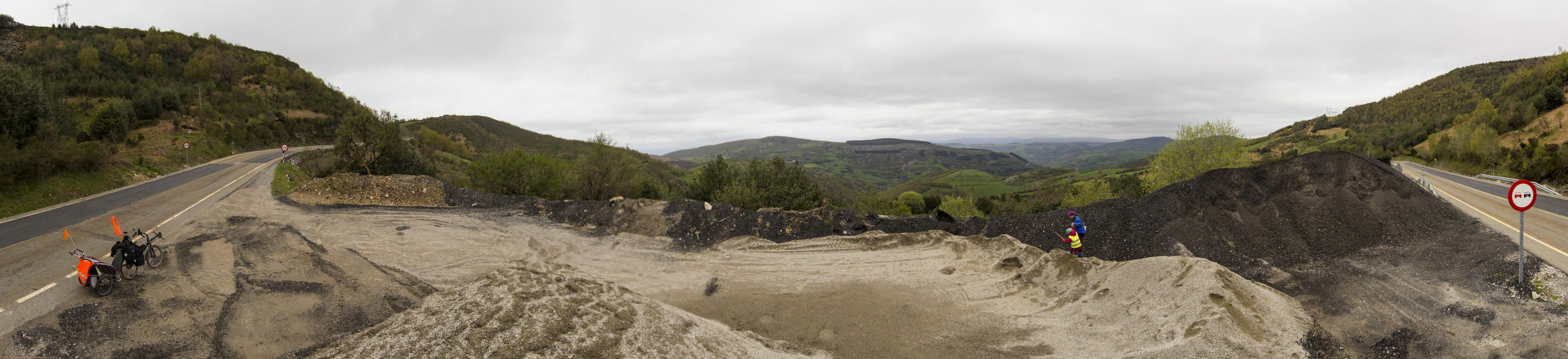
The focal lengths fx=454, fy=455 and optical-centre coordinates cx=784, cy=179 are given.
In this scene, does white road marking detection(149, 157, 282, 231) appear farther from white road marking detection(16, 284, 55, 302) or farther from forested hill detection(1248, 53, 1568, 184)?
forested hill detection(1248, 53, 1568, 184)

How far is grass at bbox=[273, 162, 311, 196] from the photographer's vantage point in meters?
19.5

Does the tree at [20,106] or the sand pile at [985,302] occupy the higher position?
the tree at [20,106]

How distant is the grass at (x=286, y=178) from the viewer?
19484mm

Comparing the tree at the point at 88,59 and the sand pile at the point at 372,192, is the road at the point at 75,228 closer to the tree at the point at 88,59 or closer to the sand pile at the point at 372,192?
the sand pile at the point at 372,192

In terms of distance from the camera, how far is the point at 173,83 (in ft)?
130

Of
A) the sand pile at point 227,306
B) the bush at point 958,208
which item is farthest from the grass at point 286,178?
the bush at point 958,208

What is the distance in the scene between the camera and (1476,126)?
1131 inches

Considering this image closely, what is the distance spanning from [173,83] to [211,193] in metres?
39.9

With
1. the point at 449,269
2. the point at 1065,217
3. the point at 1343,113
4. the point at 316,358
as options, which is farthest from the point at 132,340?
the point at 1343,113

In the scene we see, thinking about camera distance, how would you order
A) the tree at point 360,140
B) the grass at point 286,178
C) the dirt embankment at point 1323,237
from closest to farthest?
the dirt embankment at point 1323,237 → the grass at point 286,178 → the tree at point 360,140

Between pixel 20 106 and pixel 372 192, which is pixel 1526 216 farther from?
pixel 20 106

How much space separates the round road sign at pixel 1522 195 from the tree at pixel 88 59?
240 ft

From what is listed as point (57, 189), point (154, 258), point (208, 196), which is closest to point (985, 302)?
point (154, 258)

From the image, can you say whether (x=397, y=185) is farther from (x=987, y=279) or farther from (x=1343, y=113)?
(x=1343, y=113)
